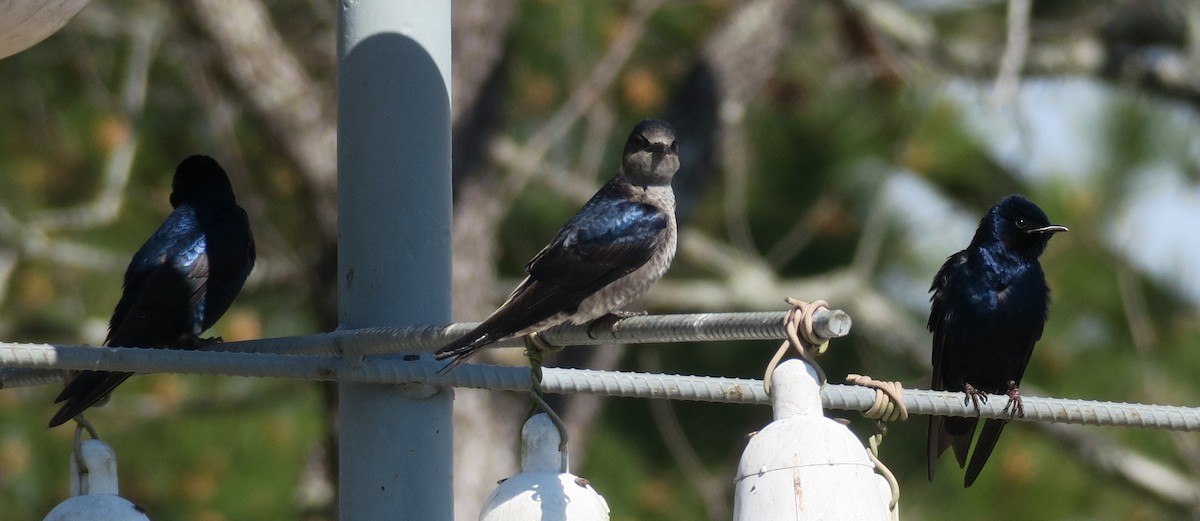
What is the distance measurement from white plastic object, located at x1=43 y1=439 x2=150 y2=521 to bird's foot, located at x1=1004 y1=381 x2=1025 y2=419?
136 cm

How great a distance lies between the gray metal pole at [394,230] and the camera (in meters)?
2.44

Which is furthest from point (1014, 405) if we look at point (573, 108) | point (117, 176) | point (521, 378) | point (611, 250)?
point (117, 176)

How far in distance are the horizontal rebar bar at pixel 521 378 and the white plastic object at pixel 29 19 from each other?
1.67 feet

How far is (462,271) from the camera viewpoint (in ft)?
20.5

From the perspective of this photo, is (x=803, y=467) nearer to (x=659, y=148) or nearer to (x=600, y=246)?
(x=600, y=246)

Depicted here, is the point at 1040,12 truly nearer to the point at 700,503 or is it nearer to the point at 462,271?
the point at 700,503

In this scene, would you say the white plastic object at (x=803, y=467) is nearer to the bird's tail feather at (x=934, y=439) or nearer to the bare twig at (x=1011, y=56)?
the bird's tail feather at (x=934, y=439)

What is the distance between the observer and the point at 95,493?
235 centimetres

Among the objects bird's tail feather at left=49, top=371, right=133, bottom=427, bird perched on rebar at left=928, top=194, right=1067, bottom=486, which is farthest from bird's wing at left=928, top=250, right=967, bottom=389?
bird's tail feather at left=49, top=371, right=133, bottom=427

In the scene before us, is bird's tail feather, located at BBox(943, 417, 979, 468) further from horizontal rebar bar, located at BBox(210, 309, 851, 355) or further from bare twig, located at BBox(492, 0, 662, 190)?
bare twig, located at BBox(492, 0, 662, 190)

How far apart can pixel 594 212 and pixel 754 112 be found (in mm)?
6119

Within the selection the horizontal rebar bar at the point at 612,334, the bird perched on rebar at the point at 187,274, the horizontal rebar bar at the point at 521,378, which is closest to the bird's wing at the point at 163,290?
the bird perched on rebar at the point at 187,274

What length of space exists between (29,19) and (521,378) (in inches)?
36.3

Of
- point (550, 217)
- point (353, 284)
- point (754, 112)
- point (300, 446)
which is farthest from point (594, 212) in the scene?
point (754, 112)
